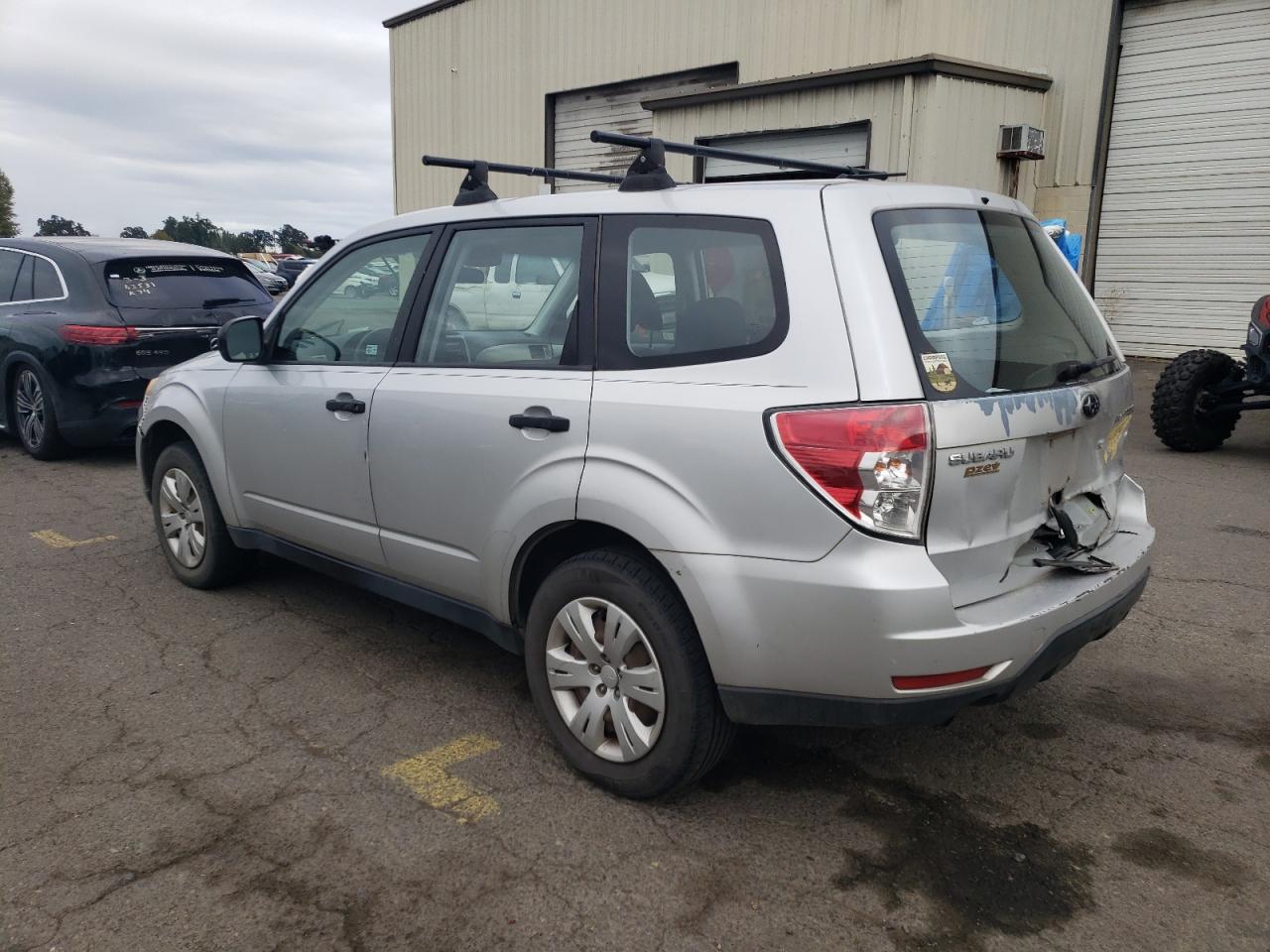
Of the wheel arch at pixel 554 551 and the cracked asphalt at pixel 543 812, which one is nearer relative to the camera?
the cracked asphalt at pixel 543 812

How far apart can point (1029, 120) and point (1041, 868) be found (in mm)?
10905

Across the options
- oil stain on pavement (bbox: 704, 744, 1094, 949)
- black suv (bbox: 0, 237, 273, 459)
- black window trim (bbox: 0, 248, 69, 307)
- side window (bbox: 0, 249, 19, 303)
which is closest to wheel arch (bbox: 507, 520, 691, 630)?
oil stain on pavement (bbox: 704, 744, 1094, 949)

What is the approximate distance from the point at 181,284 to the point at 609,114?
10.7 m

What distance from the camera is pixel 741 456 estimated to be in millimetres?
A: 2645

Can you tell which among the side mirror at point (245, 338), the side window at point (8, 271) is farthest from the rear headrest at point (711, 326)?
the side window at point (8, 271)

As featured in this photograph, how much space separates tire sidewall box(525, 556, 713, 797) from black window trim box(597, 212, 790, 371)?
0.60 m

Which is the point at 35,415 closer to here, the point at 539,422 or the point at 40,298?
the point at 40,298

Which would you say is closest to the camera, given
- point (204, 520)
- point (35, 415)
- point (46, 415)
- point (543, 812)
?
point (543, 812)

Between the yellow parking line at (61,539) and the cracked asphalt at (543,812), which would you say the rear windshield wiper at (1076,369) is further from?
the yellow parking line at (61,539)

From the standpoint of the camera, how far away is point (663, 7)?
16047mm

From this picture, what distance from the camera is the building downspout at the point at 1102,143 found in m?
11.4

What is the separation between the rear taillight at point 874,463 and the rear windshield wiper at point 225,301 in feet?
22.6

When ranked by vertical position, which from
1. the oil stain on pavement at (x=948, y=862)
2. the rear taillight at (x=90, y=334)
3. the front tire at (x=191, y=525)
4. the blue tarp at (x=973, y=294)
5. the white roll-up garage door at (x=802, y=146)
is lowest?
the oil stain on pavement at (x=948, y=862)

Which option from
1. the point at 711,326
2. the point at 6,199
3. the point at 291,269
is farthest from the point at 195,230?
the point at 711,326
